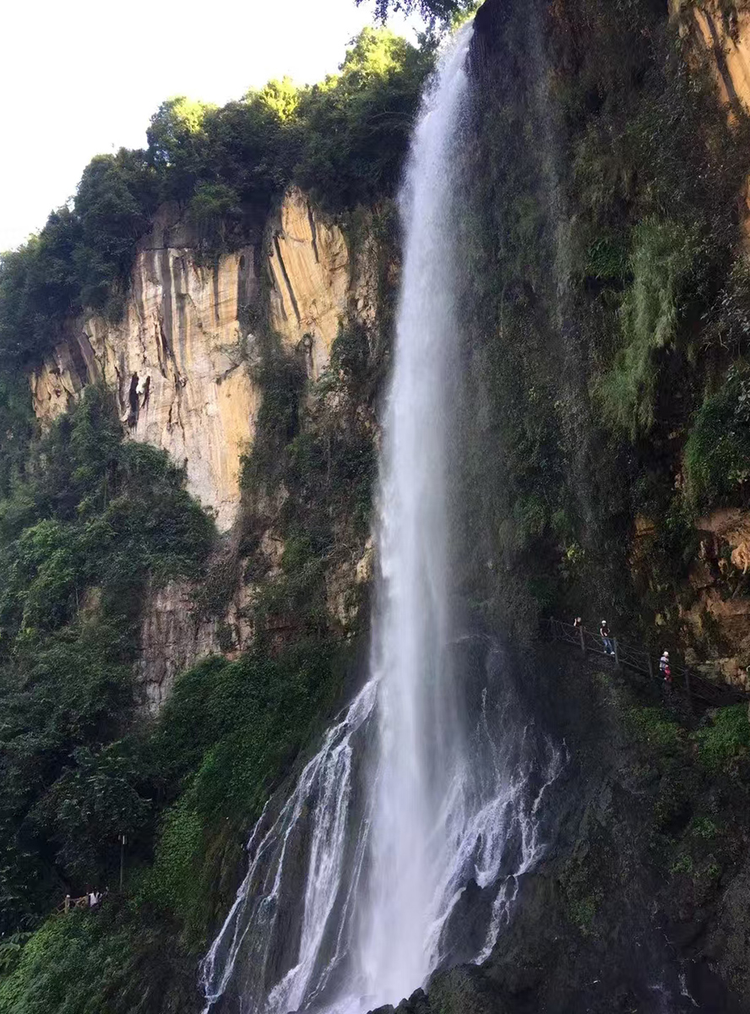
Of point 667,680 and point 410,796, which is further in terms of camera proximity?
point 410,796

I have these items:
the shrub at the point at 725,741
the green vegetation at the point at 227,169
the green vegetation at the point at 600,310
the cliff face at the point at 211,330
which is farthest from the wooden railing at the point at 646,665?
the green vegetation at the point at 227,169

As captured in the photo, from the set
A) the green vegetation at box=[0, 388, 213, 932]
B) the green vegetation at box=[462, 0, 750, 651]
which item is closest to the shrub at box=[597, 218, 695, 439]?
the green vegetation at box=[462, 0, 750, 651]

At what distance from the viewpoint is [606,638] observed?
10.2 meters

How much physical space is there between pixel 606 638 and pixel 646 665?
65 cm

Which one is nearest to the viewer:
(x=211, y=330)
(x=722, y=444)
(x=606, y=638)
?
(x=722, y=444)

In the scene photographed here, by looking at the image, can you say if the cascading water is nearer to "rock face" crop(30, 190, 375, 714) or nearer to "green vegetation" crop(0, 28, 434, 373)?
"green vegetation" crop(0, 28, 434, 373)

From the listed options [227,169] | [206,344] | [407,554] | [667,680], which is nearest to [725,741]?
[667,680]

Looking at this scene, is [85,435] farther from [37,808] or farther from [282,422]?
[37,808]

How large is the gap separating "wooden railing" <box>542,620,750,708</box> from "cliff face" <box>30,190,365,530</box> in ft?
31.0

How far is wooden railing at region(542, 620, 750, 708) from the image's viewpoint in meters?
9.12

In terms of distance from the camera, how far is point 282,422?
1778cm

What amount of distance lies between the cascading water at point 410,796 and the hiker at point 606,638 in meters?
1.54

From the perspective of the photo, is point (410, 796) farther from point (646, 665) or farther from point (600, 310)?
point (600, 310)

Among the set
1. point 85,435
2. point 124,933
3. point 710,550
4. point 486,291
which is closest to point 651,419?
point 710,550
